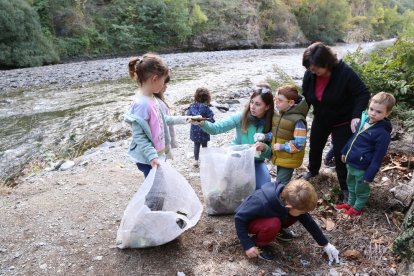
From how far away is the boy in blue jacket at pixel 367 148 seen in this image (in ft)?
8.55

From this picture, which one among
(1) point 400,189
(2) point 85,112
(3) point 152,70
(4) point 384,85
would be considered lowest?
(2) point 85,112

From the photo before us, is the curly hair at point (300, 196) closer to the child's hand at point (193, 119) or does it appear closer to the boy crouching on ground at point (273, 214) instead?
the boy crouching on ground at point (273, 214)

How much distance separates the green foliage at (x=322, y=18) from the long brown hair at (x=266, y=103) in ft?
113

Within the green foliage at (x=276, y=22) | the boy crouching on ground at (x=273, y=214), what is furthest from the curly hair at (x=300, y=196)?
the green foliage at (x=276, y=22)

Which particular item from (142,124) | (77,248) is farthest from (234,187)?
(77,248)

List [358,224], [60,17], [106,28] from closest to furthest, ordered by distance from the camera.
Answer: [358,224], [60,17], [106,28]

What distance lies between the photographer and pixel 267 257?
248 cm

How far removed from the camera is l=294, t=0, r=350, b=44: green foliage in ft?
113

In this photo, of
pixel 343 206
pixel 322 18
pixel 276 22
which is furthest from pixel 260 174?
pixel 322 18

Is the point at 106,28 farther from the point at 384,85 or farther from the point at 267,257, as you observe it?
the point at 267,257

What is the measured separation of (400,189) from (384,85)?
1.93 m

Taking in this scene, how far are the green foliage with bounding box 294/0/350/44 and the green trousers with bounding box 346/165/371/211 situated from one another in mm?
34486

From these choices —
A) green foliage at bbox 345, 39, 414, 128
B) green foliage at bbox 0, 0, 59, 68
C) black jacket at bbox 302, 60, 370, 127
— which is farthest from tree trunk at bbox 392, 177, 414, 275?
green foliage at bbox 0, 0, 59, 68

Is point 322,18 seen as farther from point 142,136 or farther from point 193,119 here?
point 142,136
